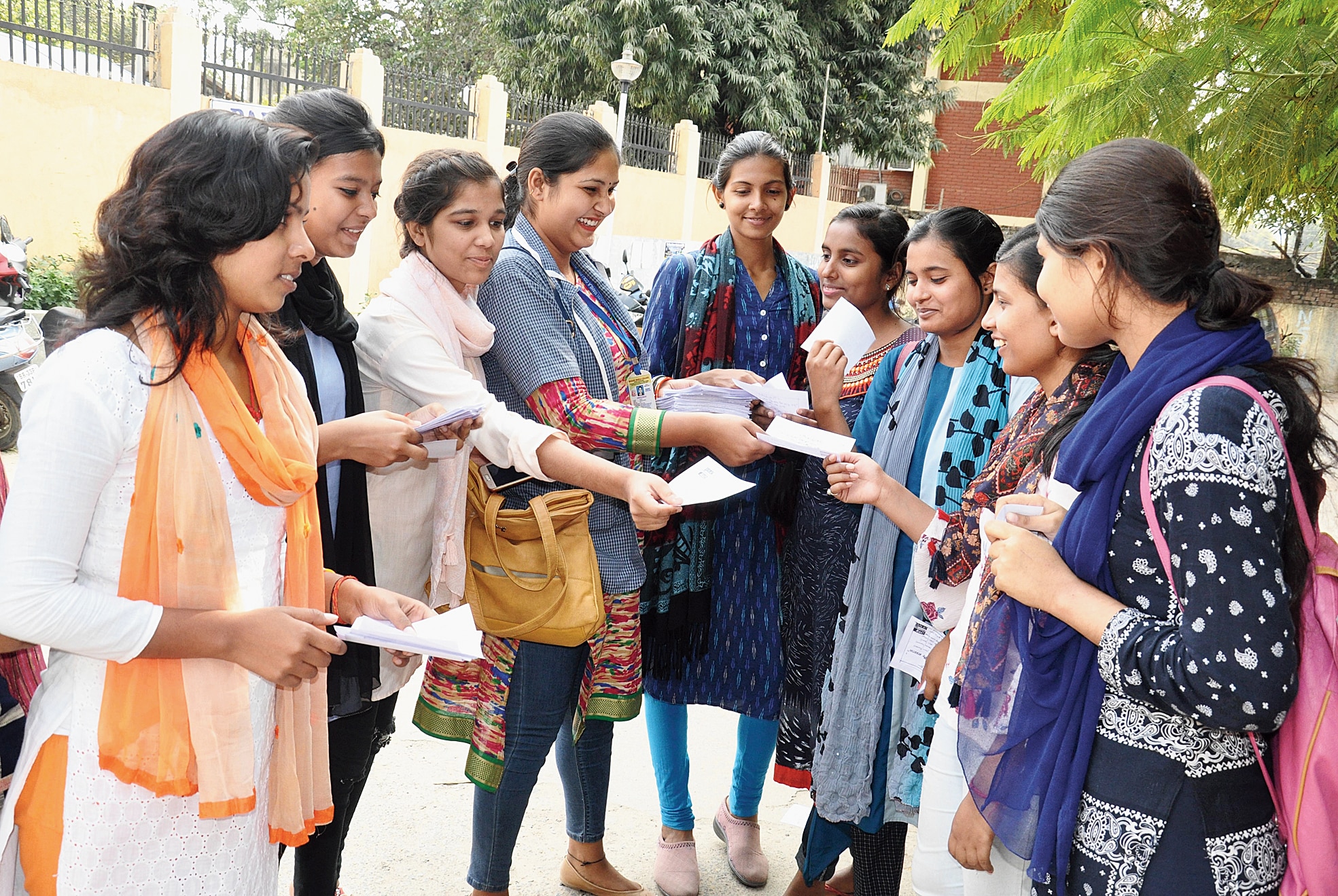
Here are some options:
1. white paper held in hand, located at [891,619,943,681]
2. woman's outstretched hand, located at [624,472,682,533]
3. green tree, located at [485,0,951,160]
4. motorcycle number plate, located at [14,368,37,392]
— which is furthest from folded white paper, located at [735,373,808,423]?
green tree, located at [485,0,951,160]

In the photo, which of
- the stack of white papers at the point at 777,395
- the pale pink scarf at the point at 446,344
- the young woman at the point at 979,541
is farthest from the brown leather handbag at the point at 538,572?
the young woman at the point at 979,541

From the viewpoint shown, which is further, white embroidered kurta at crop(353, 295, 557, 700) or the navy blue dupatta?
white embroidered kurta at crop(353, 295, 557, 700)

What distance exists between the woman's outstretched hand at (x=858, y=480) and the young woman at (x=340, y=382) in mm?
1011

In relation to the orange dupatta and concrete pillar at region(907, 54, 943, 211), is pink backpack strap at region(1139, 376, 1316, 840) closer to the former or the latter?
the orange dupatta

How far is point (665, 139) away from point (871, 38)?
5.24 m

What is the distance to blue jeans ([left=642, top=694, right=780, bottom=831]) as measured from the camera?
134 inches

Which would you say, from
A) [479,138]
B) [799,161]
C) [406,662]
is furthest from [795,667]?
[799,161]

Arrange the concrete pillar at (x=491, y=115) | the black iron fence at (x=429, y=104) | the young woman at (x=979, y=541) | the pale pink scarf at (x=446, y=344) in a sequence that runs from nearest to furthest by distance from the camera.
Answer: the young woman at (x=979, y=541) < the pale pink scarf at (x=446, y=344) < the black iron fence at (x=429, y=104) < the concrete pillar at (x=491, y=115)

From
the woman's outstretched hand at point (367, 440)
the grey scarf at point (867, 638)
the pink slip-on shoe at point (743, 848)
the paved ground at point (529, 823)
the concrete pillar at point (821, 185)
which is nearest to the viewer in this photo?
the woman's outstretched hand at point (367, 440)

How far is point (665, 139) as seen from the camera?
20172mm

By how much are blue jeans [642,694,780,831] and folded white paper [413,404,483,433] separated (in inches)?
57.9

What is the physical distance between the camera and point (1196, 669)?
4.84ft

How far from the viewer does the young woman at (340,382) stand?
7.29 ft

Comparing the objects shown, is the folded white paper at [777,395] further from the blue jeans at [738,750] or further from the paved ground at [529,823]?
the paved ground at [529,823]
